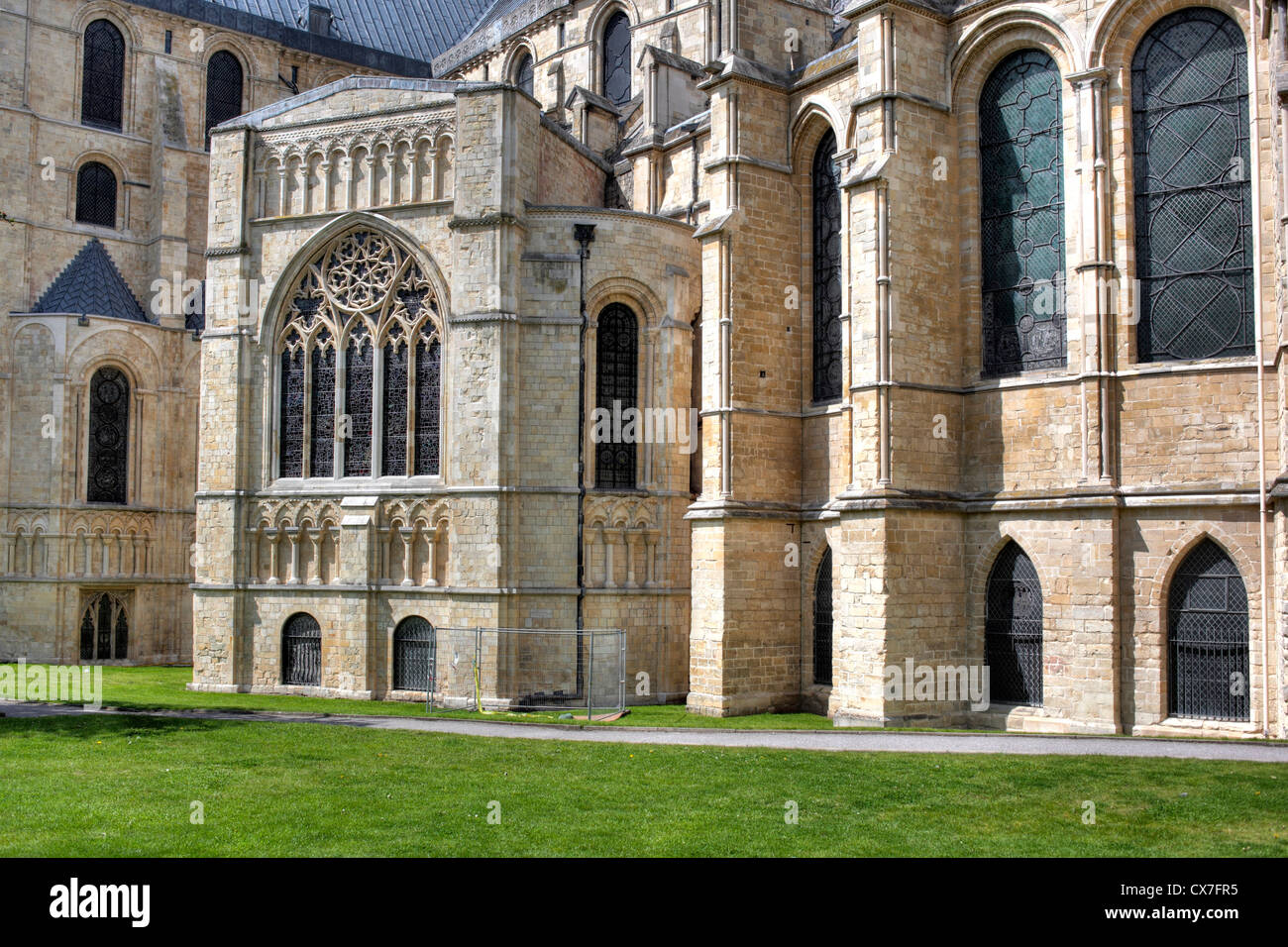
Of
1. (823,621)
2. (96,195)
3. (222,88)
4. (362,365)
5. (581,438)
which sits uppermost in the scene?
(222,88)

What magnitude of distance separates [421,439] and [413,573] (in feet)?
9.38

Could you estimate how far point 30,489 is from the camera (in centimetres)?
3278

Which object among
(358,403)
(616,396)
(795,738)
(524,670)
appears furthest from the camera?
(358,403)

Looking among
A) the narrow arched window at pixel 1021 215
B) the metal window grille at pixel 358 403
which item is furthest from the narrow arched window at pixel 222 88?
the narrow arched window at pixel 1021 215

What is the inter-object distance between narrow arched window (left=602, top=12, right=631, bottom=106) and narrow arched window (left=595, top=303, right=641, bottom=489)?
1122cm

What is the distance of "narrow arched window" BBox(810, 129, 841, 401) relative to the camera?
21.5 meters

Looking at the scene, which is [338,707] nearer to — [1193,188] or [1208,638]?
[1208,638]

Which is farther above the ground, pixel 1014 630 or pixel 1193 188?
pixel 1193 188

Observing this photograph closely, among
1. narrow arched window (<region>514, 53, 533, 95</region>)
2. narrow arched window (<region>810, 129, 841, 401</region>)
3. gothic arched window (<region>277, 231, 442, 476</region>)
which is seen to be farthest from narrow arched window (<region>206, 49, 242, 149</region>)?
narrow arched window (<region>810, 129, 841, 401</region>)

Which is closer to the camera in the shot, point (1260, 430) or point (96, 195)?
point (1260, 430)

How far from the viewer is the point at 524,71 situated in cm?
3762

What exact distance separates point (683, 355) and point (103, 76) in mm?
22307

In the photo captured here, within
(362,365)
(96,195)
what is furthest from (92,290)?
(362,365)

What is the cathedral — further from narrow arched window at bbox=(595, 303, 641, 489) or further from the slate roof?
the slate roof
